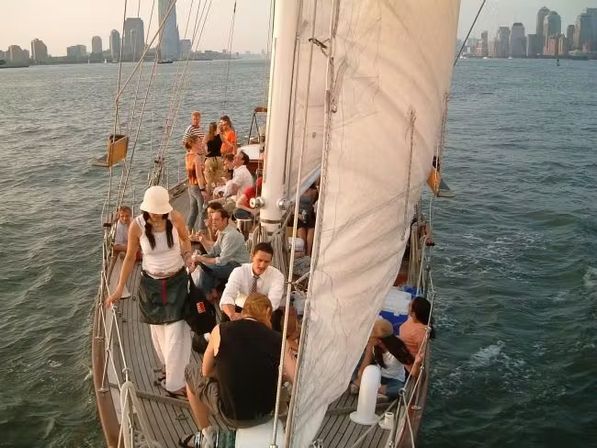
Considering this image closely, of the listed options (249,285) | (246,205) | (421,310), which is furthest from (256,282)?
(246,205)

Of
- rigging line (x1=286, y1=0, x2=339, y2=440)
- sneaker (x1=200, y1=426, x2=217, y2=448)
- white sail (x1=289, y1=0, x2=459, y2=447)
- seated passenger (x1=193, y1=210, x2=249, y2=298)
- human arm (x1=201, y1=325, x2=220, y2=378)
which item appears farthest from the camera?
seated passenger (x1=193, y1=210, x2=249, y2=298)

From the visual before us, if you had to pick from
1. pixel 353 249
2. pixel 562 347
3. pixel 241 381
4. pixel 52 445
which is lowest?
pixel 52 445

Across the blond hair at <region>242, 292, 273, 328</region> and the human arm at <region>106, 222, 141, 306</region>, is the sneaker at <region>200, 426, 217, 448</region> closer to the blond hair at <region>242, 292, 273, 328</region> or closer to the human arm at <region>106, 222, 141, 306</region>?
the blond hair at <region>242, 292, 273, 328</region>

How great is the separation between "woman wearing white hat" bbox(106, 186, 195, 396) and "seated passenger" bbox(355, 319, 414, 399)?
6.19 ft

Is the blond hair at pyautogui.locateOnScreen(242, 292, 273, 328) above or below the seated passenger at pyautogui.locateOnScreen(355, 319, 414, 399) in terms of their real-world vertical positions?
above

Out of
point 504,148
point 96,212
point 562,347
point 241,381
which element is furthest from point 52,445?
point 504,148

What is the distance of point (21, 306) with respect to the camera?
49.9ft

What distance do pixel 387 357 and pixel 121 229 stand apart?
18.4ft

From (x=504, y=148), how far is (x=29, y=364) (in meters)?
31.9

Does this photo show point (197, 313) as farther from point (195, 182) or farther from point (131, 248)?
point (195, 182)

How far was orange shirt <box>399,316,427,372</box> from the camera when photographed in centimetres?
710

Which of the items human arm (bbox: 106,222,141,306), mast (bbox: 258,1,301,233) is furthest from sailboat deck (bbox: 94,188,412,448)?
mast (bbox: 258,1,301,233)

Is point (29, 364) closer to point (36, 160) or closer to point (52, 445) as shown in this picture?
point (52, 445)

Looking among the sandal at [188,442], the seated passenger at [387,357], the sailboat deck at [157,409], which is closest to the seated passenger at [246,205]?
the sailboat deck at [157,409]
